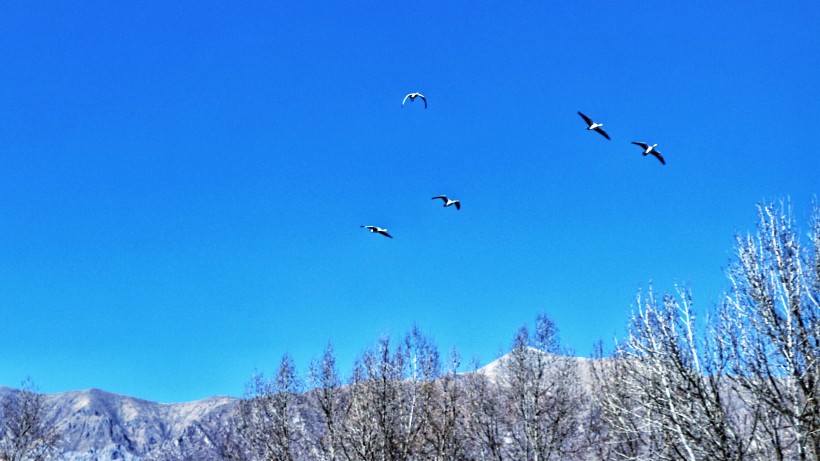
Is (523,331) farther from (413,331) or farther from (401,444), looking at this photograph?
(401,444)

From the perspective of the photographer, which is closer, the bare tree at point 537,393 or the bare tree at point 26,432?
the bare tree at point 537,393

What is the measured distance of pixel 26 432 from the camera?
4988 centimetres

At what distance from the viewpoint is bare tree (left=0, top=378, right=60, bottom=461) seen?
48750 mm

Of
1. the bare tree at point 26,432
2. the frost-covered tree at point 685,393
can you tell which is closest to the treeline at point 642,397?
the frost-covered tree at point 685,393

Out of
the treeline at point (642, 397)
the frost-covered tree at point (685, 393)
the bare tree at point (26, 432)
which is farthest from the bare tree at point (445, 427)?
the bare tree at point (26, 432)

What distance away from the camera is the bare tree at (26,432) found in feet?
160

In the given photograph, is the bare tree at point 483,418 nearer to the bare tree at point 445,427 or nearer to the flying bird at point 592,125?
the bare tree at point 445,427

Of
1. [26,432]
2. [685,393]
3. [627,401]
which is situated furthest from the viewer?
[26,432]

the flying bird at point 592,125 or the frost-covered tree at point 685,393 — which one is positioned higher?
the flying bird at point 592,125

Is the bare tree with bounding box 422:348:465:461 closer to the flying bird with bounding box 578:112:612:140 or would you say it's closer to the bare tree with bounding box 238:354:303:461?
the bare tree with bounding box 238:354:303:461

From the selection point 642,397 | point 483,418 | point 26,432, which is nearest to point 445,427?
point 483,418

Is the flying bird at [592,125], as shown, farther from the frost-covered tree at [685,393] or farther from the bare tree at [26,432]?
the bare tree at [26,432]

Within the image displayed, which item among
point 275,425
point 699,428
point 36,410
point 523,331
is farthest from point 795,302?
point 36,410

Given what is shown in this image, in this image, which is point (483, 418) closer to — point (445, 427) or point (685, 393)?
point (445, 427)
